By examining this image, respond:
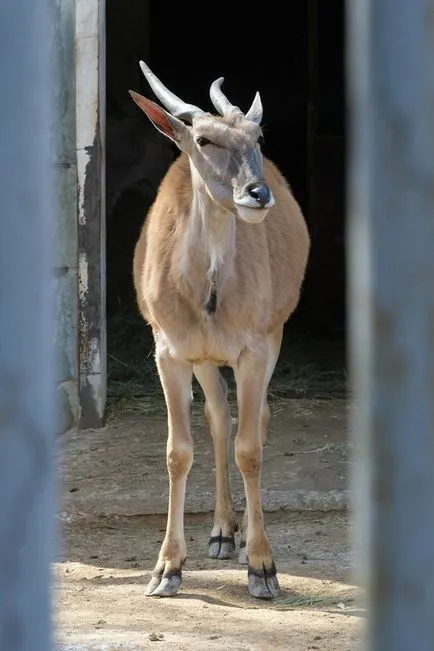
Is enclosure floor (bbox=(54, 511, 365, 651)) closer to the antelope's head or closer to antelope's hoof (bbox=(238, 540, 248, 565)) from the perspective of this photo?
antelope's hoof (bbox=(238, 540, 248, 565))

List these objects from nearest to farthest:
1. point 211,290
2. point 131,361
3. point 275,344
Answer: point 211,290, point 275,344, point 131,361

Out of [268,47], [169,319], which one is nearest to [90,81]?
[169,319]

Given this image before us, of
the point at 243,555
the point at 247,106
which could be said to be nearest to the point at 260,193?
the point at 243,555

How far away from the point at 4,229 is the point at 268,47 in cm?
1467

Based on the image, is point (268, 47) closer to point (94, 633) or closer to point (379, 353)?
point (94, 633)

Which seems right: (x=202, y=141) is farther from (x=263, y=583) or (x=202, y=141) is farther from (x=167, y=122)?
(x=263, y=583)

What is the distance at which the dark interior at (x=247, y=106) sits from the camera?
1281cm

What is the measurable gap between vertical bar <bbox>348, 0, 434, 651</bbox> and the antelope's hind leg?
542 centimetres

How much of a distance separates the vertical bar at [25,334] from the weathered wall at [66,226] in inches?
289

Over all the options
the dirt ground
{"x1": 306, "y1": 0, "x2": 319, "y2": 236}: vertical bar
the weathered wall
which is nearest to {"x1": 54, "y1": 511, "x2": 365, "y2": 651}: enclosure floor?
the dirt ground

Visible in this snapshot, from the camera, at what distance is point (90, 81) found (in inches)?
336

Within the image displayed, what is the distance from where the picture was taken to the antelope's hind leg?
6.61m

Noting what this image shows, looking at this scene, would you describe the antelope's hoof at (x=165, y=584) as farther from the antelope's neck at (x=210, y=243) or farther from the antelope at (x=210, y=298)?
the antelope's neck at (x=210, y=243)

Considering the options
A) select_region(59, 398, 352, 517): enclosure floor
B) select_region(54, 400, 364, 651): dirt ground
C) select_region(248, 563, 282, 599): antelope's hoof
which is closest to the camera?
Answer: select_region(54, 400, 364, 651): dirt ground
